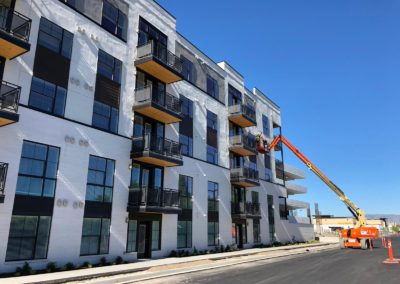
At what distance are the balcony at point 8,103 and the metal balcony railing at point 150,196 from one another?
342 inches

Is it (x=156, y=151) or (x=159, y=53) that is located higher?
(x=159, y=53)

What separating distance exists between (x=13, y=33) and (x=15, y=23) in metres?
0.82

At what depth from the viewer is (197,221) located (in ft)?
90.3

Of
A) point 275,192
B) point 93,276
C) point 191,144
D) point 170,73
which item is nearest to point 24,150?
point 93,276

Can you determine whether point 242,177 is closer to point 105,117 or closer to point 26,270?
point 105,117

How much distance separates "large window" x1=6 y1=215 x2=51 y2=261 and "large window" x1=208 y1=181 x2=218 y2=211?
15.9 meters

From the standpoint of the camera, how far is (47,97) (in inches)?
690

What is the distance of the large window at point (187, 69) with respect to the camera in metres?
29.4

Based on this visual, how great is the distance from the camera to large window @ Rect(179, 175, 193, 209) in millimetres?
26295

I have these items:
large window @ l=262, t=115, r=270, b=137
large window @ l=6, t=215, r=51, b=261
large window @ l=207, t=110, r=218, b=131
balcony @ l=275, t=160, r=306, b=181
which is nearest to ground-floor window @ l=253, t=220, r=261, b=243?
balcony @ l=275, t=160, r=306, b=181

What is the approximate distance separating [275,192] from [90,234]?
29.1 meters

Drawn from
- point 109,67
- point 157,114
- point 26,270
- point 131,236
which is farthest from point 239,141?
point 26,270

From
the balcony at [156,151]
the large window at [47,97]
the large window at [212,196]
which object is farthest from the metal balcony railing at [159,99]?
the large window at [212,196]

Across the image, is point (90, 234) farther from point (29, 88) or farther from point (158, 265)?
point (29, 88)
